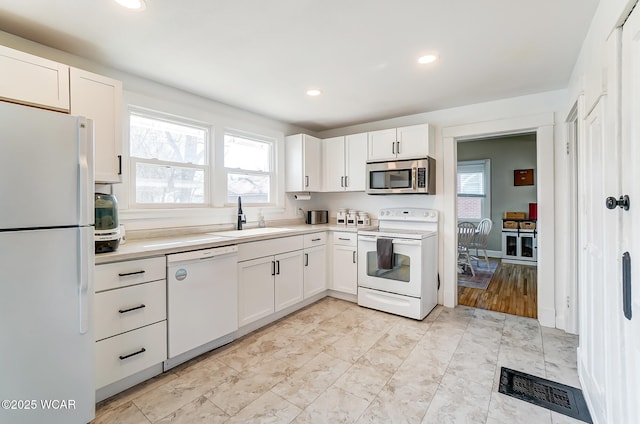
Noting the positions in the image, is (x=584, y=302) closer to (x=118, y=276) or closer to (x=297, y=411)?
(x=297, y=411)

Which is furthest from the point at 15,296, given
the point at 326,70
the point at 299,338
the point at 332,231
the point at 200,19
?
the point at 332,231

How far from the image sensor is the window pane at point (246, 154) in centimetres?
336

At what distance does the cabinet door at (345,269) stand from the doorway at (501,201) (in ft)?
7.25

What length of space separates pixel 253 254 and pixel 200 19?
1839mm

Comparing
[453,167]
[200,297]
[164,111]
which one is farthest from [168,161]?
[453,167]

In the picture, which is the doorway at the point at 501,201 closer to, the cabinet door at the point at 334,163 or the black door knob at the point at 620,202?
the cabinet door at the point at 334,163

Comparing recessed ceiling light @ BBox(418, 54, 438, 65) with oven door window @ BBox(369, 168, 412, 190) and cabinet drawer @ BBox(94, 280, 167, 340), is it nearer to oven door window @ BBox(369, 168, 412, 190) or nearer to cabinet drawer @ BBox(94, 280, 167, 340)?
oven door window @ BBox(369, 168, 412, 190)

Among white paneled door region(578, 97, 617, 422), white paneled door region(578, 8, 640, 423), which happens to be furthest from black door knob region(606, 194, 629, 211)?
white paneled door region(578, 97, 617, 422)

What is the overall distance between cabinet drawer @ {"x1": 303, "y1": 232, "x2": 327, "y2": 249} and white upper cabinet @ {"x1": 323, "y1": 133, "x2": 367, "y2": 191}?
748mm

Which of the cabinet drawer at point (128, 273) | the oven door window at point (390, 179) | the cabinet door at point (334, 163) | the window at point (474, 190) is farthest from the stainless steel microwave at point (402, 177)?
the window at point (474, 190)

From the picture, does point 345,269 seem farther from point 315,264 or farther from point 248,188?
point 248,188

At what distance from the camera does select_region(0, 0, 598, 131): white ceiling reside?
1.66 meters

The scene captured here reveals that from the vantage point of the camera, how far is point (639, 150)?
1.02 m

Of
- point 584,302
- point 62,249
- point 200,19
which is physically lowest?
point 584,302
